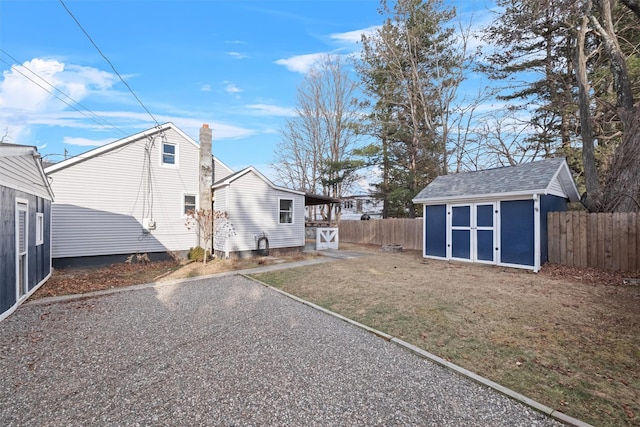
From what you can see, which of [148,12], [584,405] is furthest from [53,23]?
[584,405]

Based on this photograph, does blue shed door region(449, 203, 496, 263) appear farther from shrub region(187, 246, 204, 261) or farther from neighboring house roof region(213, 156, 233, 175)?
neighboring house roof region(213, 156, 233, 175)

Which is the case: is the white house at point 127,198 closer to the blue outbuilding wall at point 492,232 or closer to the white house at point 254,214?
the white house at point 254,214

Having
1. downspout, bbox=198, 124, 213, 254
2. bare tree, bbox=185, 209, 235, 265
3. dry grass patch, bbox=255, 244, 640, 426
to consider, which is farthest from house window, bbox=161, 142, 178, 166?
dry grass patch, bbox=255, 244, 640, 426

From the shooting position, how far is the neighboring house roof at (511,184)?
897 centimetres

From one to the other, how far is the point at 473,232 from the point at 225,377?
9.70 meters

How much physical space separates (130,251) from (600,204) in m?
16.7

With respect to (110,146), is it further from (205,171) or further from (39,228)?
(39,228)

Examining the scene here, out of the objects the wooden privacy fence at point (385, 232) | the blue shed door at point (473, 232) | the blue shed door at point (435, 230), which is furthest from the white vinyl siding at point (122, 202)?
the blue shed door at point (473, 232)

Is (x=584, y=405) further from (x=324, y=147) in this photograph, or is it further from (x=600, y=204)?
(x=324, y=147)

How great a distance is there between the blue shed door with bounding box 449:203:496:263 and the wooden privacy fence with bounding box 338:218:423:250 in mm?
4168

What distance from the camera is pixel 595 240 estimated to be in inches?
326

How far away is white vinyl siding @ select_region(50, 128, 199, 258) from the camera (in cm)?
990

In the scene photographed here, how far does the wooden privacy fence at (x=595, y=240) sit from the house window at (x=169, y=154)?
46.4 ft

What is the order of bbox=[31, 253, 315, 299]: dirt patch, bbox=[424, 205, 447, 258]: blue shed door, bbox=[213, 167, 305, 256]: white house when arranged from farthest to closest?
bbox=[213, 167, 305, 256]: white house, bbox=[424, 205, 447, 258]: blue shed door, bbox=[31, 253, 315, 299]: dirt patch
